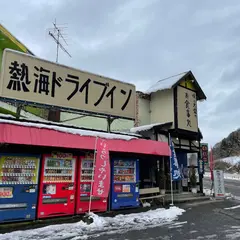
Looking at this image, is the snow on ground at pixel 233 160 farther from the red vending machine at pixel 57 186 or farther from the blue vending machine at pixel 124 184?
the red vending machine at pixel 57 186

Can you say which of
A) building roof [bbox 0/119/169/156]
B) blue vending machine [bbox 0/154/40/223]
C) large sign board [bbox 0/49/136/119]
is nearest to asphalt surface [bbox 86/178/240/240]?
blue vending machine [bbox 0/154/40/223]

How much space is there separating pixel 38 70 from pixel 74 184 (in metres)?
4.35

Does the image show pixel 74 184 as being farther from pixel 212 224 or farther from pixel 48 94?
pixel 212 224

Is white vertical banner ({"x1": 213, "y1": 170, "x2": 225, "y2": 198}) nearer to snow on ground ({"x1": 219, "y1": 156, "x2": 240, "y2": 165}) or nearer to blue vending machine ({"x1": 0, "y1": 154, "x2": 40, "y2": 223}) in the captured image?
blue vending machine ({"x1": 0, "y1": 154, "x2": 40, "y2": 223})

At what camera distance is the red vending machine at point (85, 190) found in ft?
27.3

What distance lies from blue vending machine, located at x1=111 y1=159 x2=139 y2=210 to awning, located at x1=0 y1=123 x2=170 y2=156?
0.78m

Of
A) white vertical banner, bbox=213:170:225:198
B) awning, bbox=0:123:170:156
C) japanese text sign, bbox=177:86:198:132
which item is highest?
japanese text sign, bbox=177:86:198:132

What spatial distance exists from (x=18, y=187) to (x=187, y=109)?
11.0 metres

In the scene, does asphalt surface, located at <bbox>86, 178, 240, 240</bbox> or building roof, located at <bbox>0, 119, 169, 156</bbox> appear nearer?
asphalt surface, located at <bbox>86, 178, 240, 240</bbox>

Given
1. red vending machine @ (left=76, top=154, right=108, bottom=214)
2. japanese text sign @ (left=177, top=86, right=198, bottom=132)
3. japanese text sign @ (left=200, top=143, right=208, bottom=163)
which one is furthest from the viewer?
japanese text sign @ (left=200, top=143, right=208, bottom=163)

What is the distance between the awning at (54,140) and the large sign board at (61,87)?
1.95 m

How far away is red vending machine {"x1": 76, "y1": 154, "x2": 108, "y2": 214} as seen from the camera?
27.3 feet

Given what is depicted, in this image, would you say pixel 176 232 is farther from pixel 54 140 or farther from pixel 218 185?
pixel 218 185

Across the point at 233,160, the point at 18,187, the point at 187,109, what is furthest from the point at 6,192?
the point at 233,160
